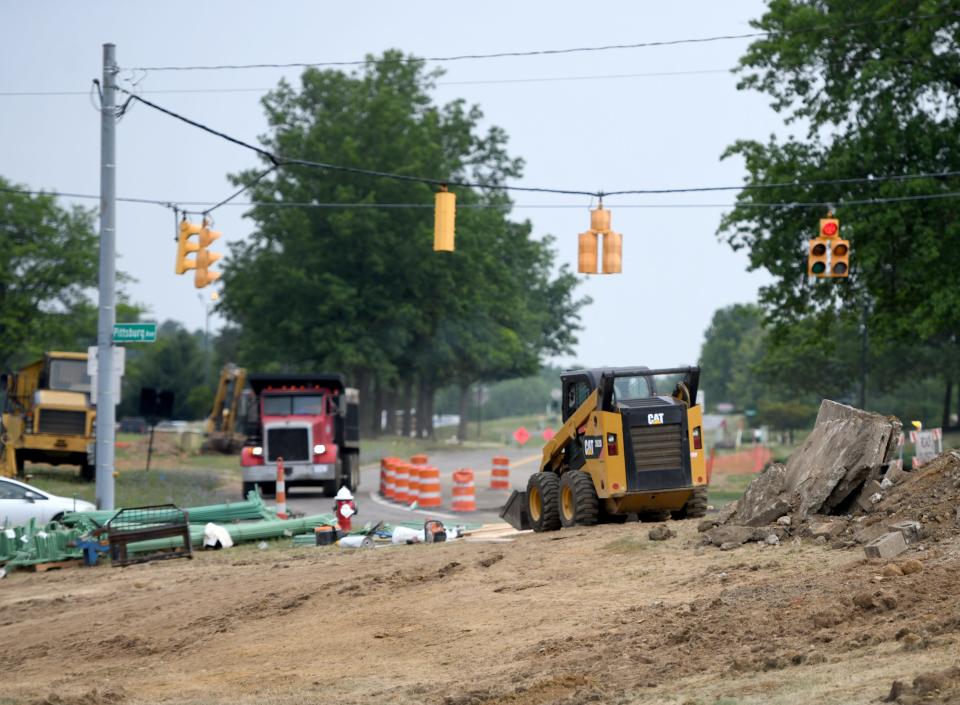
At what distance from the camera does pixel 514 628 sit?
13.2m

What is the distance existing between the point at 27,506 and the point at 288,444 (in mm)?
11597

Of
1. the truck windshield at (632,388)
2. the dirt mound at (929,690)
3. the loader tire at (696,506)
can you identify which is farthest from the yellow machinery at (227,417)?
the dirt mound at (929,690)

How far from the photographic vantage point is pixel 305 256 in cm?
7262

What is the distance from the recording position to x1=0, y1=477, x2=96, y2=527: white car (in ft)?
82.2

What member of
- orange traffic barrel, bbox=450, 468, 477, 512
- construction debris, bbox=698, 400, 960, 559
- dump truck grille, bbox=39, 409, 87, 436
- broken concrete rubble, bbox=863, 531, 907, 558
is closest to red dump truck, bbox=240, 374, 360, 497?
orange traffic barrel, bbox=450, 468, 477, 512

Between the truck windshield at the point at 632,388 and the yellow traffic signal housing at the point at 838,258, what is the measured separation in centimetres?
725

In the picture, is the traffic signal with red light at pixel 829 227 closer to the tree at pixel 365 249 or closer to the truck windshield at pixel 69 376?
the truck windshield at pixel 69 376

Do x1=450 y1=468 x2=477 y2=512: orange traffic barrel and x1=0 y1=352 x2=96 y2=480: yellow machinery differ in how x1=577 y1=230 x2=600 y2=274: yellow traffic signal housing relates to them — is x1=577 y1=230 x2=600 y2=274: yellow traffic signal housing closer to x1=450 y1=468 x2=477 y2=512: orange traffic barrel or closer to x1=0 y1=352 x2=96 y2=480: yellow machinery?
x1=450 y1=468 x2=477 y2=512: orange traffic barrel

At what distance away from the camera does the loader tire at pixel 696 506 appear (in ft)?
67.8

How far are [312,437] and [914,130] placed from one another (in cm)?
1770

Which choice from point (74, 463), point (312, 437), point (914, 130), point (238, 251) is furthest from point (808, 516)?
point (238, 251)

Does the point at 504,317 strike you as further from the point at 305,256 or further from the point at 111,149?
the point at 111,149

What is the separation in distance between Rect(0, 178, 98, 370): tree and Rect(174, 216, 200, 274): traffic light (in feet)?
143

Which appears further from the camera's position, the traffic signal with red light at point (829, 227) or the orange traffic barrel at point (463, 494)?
the orange traffic barrel at point (463, 494)
